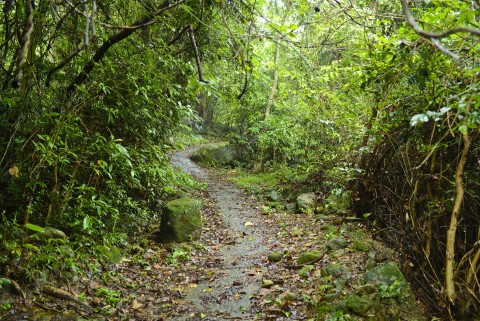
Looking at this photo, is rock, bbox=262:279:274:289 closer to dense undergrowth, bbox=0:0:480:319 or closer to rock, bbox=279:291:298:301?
rock, bbox=279:291:298:301

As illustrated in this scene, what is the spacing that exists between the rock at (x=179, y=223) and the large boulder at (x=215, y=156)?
1169 centimetres

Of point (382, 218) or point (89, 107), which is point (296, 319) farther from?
point (89, 107)

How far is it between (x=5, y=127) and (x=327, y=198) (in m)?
7.68

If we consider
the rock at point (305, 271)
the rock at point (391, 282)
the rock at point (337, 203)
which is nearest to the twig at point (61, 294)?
the rock at point (305, 271)

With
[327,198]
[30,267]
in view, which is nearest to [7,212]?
[30,267]

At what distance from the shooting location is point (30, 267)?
3.92 m

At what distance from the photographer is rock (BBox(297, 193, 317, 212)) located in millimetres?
9822

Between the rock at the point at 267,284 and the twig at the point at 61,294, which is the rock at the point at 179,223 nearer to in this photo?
the rock at the point at 267,284

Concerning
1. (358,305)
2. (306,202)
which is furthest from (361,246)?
(306,202)

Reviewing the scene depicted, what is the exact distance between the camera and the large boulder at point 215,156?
1969 cm

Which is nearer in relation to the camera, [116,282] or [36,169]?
[36,169]

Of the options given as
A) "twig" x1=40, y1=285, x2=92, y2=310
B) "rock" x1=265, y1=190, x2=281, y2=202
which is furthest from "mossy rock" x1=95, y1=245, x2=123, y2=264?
"rock" x1=265, y1=190, x2=281, y2=202

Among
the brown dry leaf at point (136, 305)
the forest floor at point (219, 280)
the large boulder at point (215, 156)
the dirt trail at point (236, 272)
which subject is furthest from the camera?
the large boulder at point (215, 156)

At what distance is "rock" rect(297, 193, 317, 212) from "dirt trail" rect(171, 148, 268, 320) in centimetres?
123
